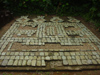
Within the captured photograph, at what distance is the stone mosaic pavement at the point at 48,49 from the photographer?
11.8 feet

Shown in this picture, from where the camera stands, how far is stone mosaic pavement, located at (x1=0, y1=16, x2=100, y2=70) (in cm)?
361

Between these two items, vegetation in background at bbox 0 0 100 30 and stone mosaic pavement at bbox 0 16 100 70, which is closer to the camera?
stone mosaic pavement at bbox 0 16 100 70

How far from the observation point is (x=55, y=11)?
8852mm

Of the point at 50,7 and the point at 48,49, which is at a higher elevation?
the point at 50,7

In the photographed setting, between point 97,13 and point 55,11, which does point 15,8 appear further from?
point 97,13

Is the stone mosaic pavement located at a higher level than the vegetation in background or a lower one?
lower


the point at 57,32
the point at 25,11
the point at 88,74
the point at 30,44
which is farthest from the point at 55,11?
the point at 88,74

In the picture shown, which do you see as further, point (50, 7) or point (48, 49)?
point (50, 7)

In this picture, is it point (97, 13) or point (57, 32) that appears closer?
point (57, 32)

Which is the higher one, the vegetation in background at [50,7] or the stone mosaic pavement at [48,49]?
the vegetation in background at [50,7]

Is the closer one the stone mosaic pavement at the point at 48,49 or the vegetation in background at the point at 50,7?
the stone mosaic pavement at the point at 48,49

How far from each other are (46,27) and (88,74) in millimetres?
4150

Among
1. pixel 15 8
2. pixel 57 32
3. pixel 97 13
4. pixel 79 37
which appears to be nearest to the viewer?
pixel 79 37

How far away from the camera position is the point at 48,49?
14.2 ft
